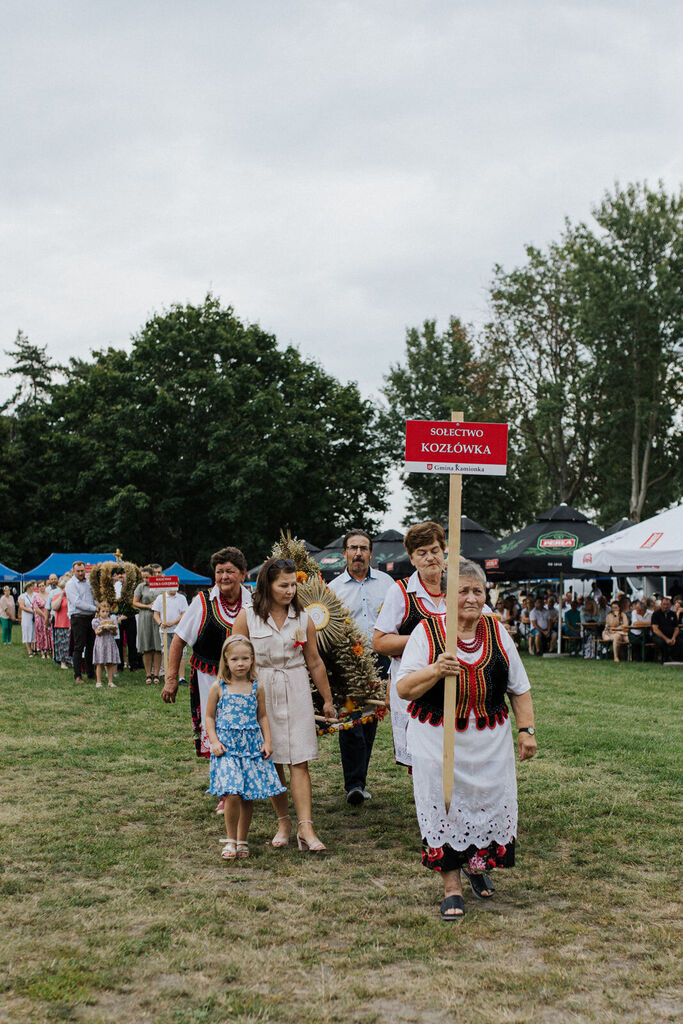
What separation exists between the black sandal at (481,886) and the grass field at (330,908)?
0.18ft

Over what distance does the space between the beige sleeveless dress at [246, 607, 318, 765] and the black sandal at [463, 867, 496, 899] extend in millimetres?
1406

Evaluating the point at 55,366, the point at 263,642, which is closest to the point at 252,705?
the point at 263,642

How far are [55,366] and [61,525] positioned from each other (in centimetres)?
2242

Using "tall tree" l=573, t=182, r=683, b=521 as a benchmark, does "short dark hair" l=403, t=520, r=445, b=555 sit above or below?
below

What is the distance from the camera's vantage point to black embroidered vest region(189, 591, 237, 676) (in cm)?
696

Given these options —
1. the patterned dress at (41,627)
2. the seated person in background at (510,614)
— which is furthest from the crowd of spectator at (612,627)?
the patterned dress at (41,627)

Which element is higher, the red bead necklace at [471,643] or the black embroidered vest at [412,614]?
the black embroidered vest at [412,614]

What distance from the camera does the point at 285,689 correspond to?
20.6ft

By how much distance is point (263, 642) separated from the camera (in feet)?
20.6

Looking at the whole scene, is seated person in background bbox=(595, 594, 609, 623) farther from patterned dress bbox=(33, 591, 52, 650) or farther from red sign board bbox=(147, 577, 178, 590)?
patterned dress bbox=(33, 591, 52, 650)

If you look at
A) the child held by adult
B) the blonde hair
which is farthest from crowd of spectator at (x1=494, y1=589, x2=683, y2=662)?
the blonde hair

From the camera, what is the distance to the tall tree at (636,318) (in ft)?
123

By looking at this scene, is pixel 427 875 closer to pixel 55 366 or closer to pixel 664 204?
pixel 664 204

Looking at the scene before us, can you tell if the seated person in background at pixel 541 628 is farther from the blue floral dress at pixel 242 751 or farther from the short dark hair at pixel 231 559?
the blue floral dress at pixel 242 751
